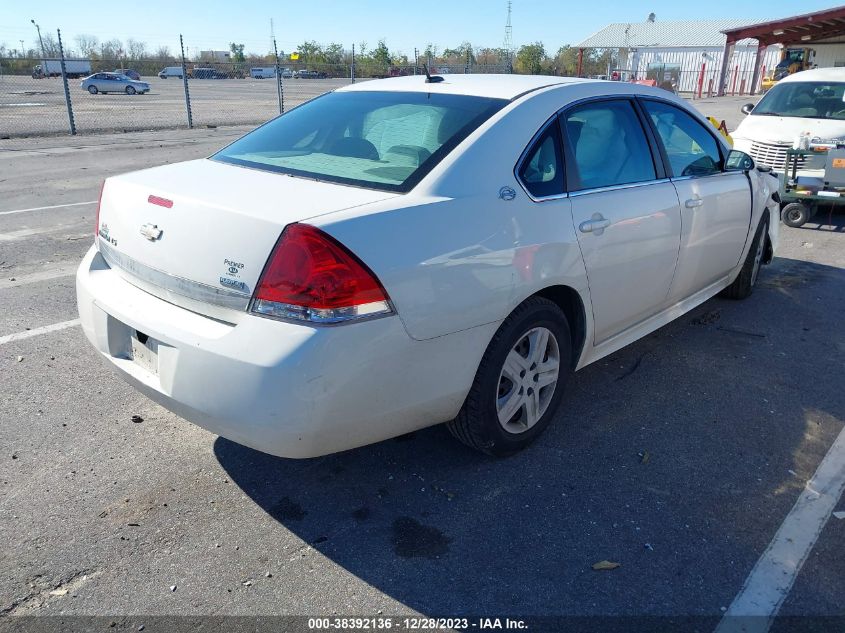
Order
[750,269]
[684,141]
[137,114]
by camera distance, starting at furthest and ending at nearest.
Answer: [137,114] → [750,269] → [684,141]

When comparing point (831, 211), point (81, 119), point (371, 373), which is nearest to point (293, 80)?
point (81, 119)

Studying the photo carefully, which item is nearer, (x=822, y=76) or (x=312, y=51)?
(x=822, y=76)

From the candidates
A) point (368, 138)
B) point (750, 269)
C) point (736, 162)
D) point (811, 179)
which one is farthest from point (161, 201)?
point (811, 179)

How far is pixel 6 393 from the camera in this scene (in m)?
3.84

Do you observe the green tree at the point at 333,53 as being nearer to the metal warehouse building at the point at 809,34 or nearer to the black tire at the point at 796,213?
the metal warehouse building at the point at 809,34

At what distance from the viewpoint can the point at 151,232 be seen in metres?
2.85

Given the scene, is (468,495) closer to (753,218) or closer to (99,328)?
(99,328)

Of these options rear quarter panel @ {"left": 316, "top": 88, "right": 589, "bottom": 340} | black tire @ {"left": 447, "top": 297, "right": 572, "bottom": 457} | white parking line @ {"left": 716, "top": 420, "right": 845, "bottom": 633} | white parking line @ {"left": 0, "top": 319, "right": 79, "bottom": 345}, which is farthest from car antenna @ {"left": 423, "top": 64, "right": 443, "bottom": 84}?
white parking line @ {"left": 0, "top": 319, "right": 79, "bottom": 345}

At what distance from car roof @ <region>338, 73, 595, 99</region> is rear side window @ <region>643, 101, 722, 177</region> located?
66 cm

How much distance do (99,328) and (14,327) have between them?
2.15m

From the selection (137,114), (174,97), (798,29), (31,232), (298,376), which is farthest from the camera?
(174,97)

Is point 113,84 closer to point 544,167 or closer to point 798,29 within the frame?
point 798,29

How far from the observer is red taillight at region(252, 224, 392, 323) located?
242 cm

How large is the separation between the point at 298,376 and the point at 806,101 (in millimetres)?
9686
